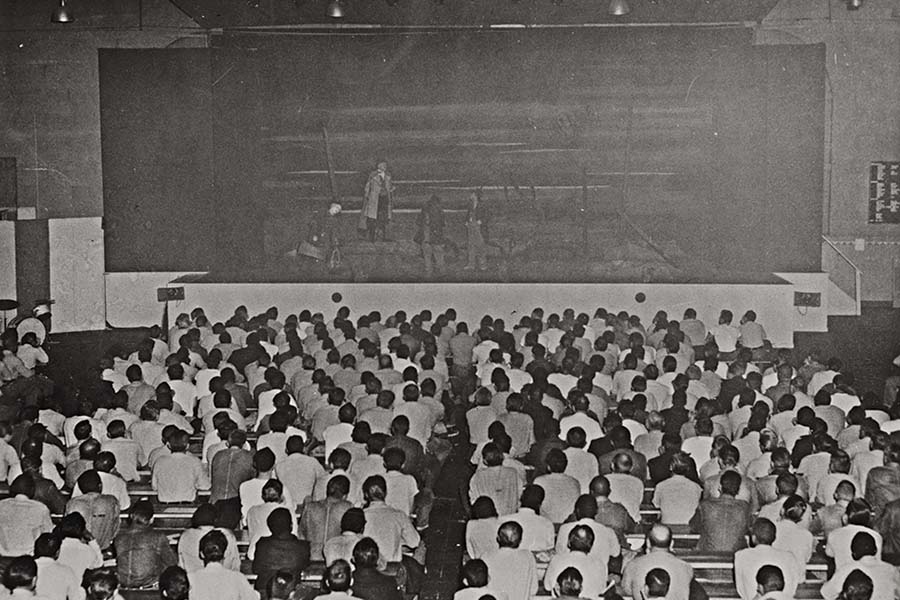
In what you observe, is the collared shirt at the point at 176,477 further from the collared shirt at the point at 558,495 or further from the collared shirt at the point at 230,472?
the collared shirt at the point at 558,495

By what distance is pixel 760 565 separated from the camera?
7.65 metres

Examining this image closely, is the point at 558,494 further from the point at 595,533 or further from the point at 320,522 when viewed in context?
the point at 320,522

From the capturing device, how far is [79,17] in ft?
80.4

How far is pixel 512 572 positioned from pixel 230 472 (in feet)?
9.67

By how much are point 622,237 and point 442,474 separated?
1233cm

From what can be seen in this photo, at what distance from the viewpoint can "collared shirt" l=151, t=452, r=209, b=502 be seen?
10.1 m

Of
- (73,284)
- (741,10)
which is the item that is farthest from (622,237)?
(73,284)

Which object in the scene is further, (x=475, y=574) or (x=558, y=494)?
(x=558, y=494)

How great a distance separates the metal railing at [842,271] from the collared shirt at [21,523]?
1795 centimetres

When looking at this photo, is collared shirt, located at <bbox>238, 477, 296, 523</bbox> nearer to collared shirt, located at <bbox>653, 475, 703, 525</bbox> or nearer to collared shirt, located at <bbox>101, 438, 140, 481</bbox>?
collared shirt, located at <bbox>101, 438, 140, 481</bbox>

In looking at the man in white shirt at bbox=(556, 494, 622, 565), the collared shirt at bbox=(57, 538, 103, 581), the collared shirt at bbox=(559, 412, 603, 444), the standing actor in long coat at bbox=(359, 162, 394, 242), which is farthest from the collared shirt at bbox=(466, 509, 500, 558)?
the standing actor in long coat at bbox=(359, 162, 394, 242)

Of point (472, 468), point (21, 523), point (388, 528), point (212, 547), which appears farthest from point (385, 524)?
point (472, 468)

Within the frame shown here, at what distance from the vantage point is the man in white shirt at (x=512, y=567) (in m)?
7.84

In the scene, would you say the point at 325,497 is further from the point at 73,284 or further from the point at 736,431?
the point at 73,284
